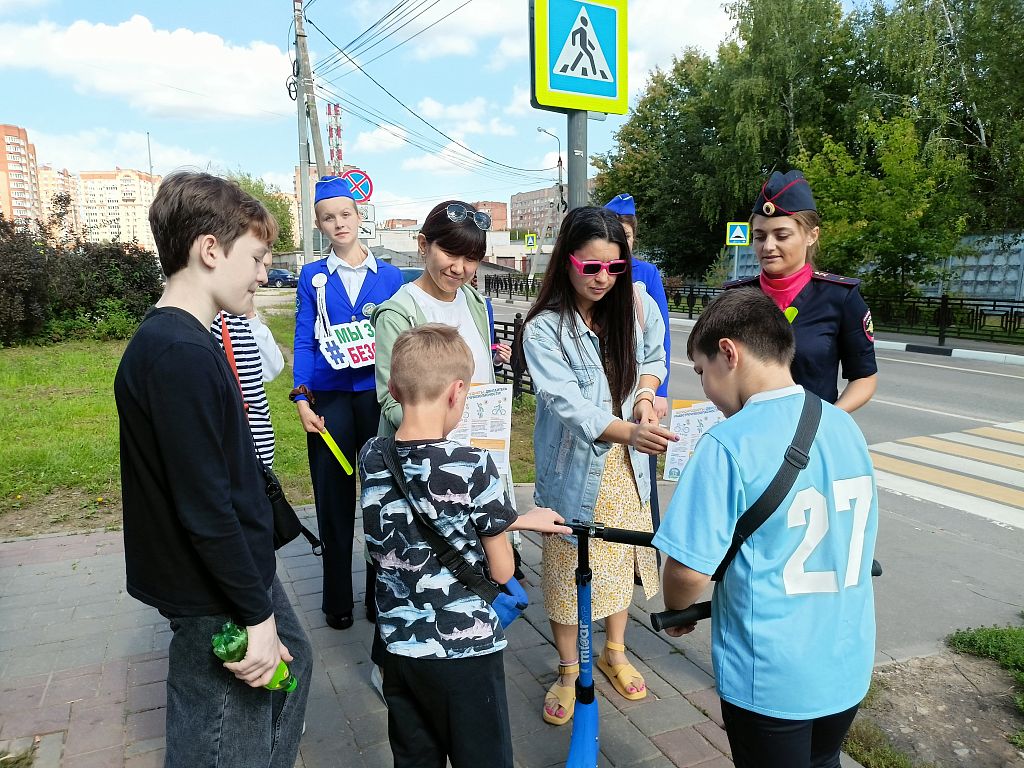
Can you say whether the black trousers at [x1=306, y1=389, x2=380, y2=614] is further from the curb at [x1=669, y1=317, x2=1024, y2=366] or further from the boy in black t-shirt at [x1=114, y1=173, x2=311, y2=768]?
the curb at [x1=669, y1=317, x2=1024, y2=366]

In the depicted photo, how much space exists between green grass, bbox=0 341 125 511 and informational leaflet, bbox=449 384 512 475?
4.06 metres

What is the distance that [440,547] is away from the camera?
1.78m

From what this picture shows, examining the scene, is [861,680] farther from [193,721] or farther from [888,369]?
[888,369]

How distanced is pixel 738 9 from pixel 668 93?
910cm

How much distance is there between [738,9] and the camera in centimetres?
2800

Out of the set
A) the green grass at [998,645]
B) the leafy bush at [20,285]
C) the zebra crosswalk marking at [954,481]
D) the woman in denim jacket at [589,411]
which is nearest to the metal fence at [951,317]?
the zebra crosswalk marking at [954,481]

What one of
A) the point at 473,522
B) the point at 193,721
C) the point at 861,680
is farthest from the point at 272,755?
the point at 861,680

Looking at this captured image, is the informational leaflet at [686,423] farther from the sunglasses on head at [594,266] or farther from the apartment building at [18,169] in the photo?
the apartment building at [18,169]

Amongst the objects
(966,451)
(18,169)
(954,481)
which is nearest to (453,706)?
(954,481)

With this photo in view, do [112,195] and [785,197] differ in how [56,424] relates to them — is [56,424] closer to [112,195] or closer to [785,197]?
[785,197]

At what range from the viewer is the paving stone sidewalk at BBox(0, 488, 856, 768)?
8.40 feet

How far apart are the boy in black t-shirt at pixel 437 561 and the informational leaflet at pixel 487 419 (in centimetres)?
103

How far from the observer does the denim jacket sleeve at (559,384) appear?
8.22 ft

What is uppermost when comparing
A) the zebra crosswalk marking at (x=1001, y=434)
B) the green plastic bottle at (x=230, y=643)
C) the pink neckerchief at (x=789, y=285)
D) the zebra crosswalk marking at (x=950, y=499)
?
the pink neckerchief at (x=789, y=285)
